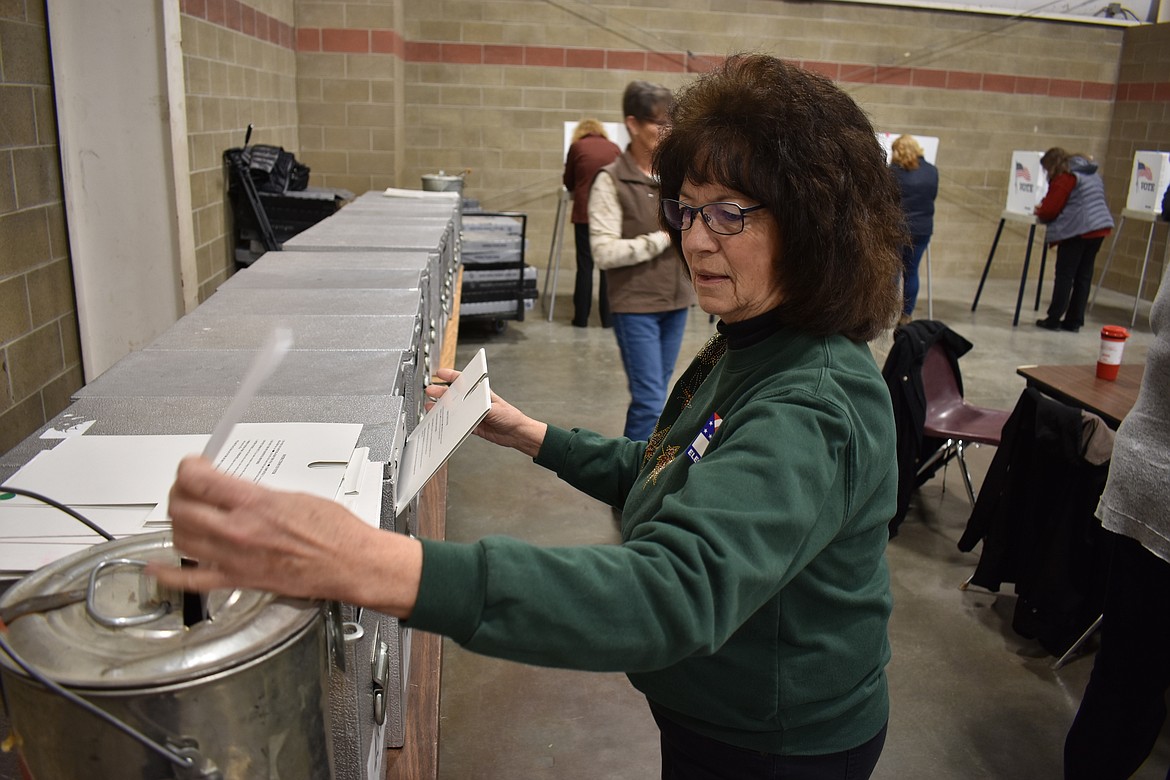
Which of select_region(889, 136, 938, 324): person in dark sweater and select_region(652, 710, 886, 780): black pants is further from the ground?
select_region(889, 136, 938, 324): person in dark sweater

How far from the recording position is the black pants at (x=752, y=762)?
118cm

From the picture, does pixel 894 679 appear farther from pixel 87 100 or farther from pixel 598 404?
pixel 87 100

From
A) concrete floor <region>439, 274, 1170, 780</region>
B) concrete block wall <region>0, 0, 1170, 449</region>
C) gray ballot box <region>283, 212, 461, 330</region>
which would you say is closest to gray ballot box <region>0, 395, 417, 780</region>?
concrete floor <region>439, 274, 1170, 780</region>

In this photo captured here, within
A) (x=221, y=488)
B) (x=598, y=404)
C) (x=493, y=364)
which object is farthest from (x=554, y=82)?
(x=221, y=488)

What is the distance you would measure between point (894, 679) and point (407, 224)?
2.64 m

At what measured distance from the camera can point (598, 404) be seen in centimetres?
530

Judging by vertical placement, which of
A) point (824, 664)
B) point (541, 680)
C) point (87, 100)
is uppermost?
point (87, 100)

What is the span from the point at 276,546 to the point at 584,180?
6.15m

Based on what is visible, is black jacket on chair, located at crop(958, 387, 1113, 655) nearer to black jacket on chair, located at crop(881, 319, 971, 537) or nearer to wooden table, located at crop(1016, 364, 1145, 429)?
wooden table, located at crop(1016, 364, 1145, 429)

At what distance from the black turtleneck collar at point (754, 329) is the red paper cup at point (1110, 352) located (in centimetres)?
262

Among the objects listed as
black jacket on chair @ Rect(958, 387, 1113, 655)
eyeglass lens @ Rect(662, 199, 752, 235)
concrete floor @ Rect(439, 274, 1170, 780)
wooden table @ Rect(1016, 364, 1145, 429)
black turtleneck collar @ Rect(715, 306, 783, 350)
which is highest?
eyeglass lens @ Rect(662, 199, 752, 235)

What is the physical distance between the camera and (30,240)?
2.96 meters

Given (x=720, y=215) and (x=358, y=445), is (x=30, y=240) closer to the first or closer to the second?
(x=358, y=445)

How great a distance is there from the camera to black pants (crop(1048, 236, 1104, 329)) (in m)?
7.70
